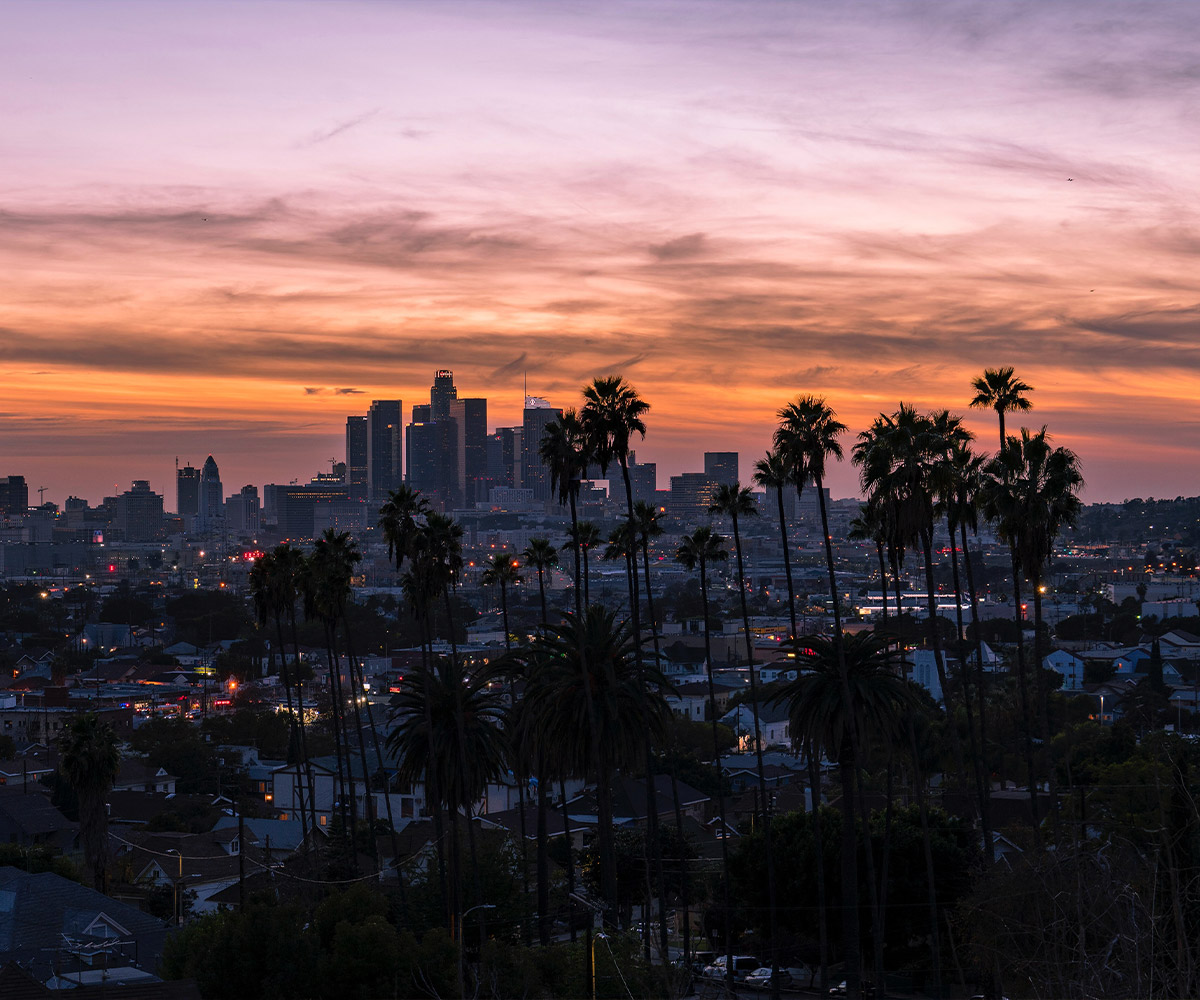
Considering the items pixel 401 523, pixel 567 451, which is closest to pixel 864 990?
pixel 567 451

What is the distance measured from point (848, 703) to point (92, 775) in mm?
27606

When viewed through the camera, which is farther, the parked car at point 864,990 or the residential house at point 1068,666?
the residential house at point 1068,666

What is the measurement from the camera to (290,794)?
280 ft

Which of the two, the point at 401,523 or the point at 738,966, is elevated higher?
the point at 401,523

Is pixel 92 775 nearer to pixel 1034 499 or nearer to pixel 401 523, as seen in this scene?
pixel 401 523

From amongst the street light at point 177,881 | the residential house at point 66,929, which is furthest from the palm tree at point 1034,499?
the street light at point 177,881

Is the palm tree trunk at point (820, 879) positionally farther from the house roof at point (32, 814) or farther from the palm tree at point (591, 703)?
the house roof at point (32, 814)

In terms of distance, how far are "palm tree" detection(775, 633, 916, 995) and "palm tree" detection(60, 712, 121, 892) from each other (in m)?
25.4

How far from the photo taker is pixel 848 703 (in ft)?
121

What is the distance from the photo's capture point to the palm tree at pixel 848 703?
123 ft

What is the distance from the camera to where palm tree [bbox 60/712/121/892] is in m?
49.5

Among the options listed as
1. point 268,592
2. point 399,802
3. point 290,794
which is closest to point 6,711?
point 290,794

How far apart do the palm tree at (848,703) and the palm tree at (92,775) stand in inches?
1002

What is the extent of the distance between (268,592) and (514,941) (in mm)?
22481
